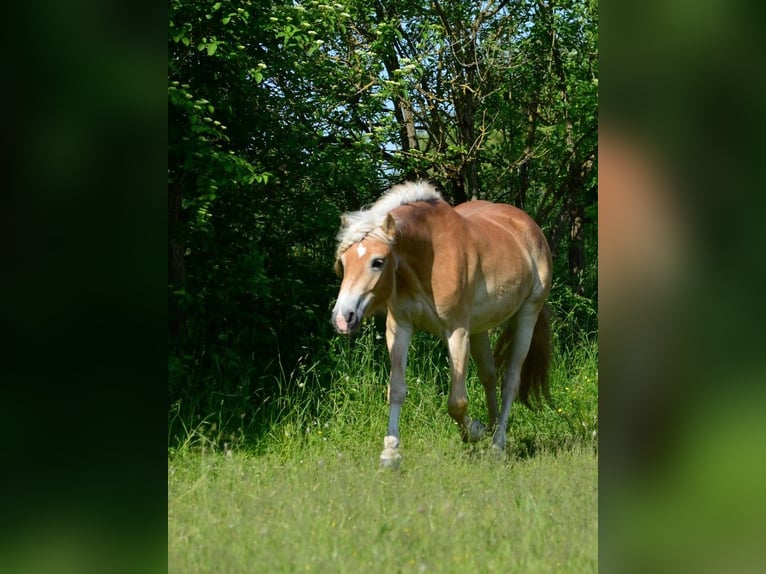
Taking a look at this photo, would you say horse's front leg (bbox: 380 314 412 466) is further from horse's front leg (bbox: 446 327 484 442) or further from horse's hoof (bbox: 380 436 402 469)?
horse's front leg (bbox: 446 327 484 442)

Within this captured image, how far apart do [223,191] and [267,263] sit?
0.98m

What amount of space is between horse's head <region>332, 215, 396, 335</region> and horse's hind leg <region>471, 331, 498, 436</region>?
1.57m

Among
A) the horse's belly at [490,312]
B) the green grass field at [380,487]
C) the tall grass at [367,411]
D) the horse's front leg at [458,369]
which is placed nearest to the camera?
the green grass field at [380,487]

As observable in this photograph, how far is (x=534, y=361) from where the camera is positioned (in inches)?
270

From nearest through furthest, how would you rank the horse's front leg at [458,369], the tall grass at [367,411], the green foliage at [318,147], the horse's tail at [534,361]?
1. the horse's front leg at [458,369]
2. the tall grass at [367,411]
3. the green foliage at [318,147]
4. the horse's tail at [534,361]

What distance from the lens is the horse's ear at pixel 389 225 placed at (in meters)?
5.27

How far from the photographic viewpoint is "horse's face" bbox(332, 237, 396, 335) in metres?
4.95

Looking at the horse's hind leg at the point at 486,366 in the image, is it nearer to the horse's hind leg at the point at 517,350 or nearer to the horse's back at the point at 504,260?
the horse's hind leg at the point at 517,350

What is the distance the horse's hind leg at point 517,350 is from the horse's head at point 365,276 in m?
1.65

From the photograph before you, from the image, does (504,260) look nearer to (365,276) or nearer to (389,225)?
(389,225)
